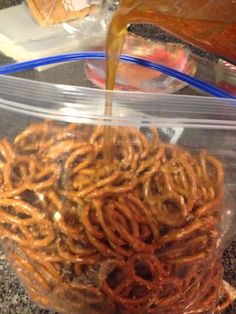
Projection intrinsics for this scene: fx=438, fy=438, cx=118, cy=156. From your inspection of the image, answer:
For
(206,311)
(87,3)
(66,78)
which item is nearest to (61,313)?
(206,311)

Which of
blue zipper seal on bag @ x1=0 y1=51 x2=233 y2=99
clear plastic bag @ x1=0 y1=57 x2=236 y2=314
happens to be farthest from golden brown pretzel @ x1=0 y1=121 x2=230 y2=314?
blue zipper seal on bag @ x1=0 y1=51 x2=233 y2=99

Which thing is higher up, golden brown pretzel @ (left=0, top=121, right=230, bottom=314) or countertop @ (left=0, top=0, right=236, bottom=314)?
golden brown pretzel @ (left=0, top=121, right=230, bottom=314)

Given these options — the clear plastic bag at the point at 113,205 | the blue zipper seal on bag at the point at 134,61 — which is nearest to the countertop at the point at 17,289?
the clear plastic bag at the point at 113,205

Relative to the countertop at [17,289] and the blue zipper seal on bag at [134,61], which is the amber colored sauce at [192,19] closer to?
the blue zipper seal on bag at [134,61]

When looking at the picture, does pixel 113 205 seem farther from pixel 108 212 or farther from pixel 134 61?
pixel 134 61

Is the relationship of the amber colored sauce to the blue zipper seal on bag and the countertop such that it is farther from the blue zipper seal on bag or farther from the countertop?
the countertop

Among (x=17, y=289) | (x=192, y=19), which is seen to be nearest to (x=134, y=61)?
(x=192, y=19)
